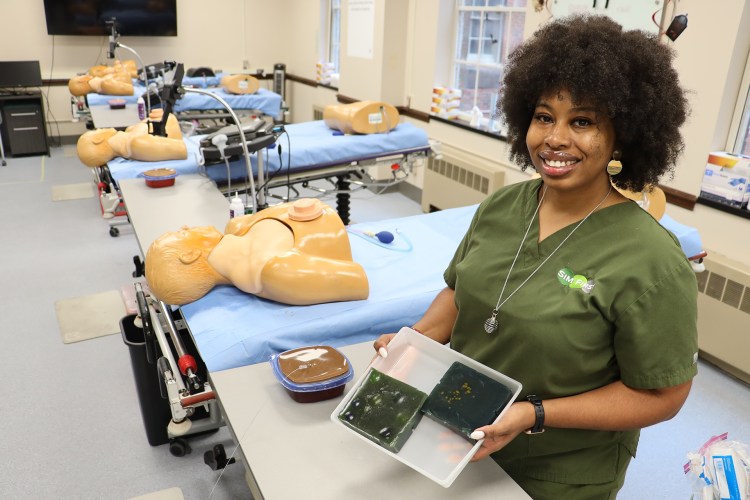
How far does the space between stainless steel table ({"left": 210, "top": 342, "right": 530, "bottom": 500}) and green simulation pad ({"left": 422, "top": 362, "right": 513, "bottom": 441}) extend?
0.38 feet

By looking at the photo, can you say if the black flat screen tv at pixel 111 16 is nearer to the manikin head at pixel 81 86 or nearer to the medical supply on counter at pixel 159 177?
the manikin head at pixel 81 86

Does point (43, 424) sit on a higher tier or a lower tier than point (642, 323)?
lower

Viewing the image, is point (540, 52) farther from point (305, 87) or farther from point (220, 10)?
point (220, 10)

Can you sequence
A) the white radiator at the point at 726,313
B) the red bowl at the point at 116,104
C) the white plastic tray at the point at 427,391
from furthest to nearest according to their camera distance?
the red bowl at the point at 116,104 < the white radiator at the point at 726,313 < the white plastic tray at the point at 427,391

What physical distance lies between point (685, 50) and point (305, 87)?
17.5 ft

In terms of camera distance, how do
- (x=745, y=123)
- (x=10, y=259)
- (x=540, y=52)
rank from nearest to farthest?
(x=540, y=52) < (x=745, y=123) < (x=10, y=259)

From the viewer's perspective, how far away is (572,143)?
98 centimetres

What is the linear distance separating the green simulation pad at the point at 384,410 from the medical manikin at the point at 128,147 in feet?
8.34

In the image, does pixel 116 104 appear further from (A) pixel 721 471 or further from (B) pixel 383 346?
(A) pixel 721 471

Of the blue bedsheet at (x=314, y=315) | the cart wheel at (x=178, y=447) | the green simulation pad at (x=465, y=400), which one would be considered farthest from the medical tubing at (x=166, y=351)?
the green simulation pad at (x=465, y=400)

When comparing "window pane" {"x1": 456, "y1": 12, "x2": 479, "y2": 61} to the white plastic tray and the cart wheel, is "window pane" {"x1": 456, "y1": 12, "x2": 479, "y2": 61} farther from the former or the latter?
the white plastic tray

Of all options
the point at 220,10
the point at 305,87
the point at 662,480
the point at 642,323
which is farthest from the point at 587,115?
the point at 220,10

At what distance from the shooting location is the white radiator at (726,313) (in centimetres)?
267

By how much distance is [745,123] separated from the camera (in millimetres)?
2801
